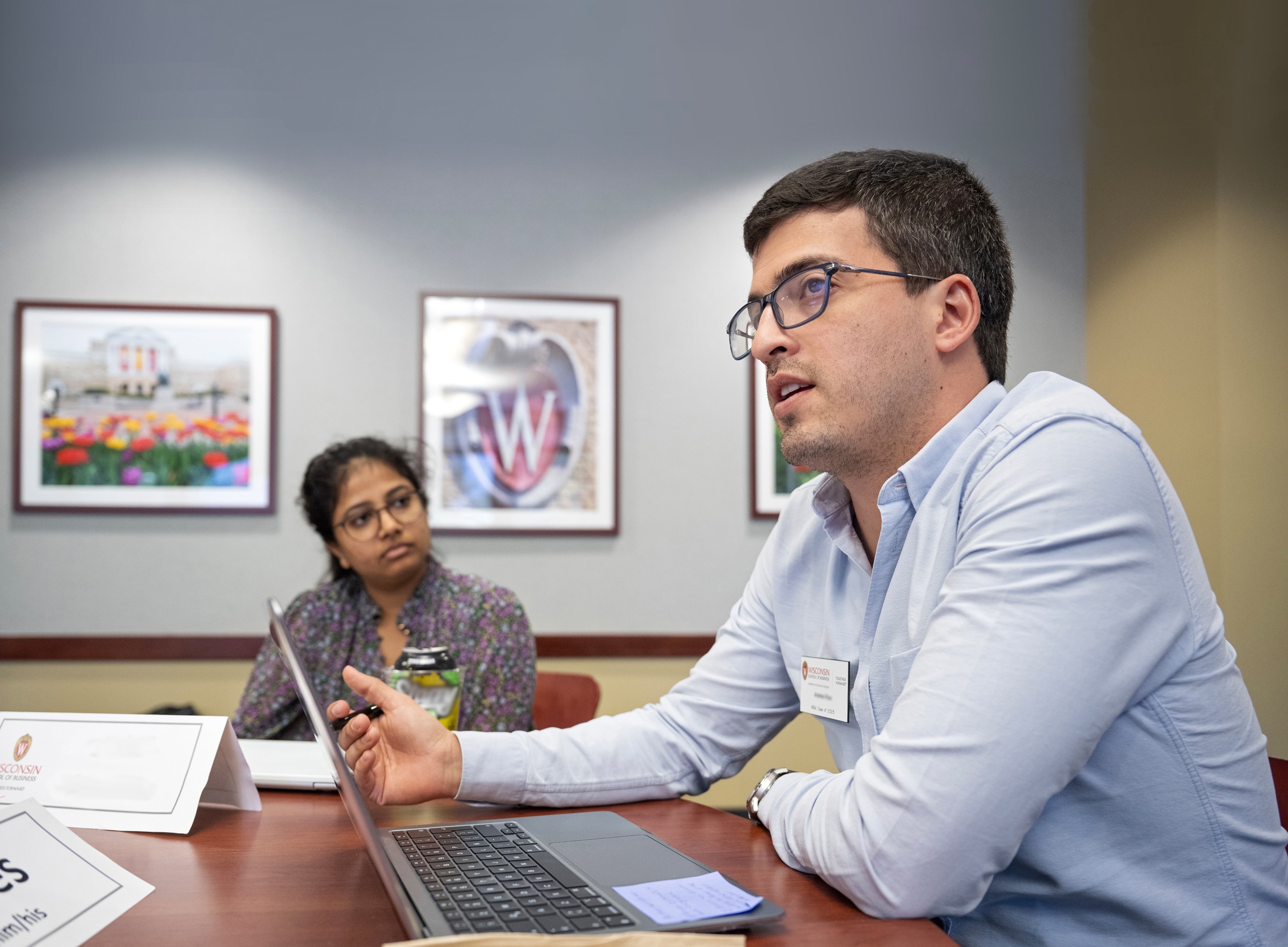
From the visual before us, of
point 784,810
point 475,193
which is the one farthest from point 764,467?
point 784,810

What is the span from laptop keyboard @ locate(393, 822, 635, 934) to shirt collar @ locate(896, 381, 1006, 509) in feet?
2.10

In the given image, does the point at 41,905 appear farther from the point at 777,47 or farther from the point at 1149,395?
the point at 777,47

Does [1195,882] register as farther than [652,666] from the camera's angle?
No

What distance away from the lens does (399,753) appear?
4.29 ft

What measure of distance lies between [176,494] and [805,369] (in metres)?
2.91

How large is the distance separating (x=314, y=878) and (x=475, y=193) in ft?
10.3

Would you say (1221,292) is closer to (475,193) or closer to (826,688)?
(826,688)

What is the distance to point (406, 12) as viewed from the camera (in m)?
3.74

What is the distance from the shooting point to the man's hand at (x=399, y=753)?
4.17 ft

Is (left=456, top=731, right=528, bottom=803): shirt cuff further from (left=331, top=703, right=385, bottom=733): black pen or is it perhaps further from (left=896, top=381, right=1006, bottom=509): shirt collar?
(left=896, top=381, right=1006, bottom=509): shirt collar

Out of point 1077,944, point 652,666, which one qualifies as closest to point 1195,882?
point 1077,944

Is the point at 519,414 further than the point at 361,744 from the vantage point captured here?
Yes

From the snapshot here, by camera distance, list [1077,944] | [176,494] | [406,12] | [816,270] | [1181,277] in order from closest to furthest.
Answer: [1077,944] < [816,270] < [1181,277] < [176,494] < [406,12]

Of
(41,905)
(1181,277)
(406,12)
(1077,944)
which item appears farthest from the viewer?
(406,12)
